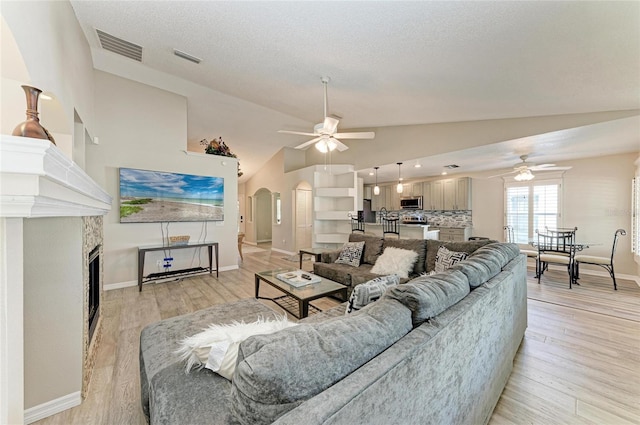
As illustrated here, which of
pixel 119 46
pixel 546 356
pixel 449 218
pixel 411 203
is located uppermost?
pixel 119 46

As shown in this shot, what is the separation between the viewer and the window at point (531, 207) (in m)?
5.52

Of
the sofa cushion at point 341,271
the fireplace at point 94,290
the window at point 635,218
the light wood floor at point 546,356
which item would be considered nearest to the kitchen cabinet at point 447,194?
the window at point 635,218

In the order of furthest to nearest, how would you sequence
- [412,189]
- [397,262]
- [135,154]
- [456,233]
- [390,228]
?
[412,189] < [456,233] < [390,228] < [135,154] < [397,262]

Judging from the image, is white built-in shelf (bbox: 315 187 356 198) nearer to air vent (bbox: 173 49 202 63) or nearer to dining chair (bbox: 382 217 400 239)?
dining chair (bbox: 382 217 400 239)

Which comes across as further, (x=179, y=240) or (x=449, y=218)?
(x=449, y=218)

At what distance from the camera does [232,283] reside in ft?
14.7

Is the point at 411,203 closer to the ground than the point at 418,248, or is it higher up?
higher up

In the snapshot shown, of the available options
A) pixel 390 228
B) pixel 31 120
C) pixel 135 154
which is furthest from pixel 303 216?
pixel 31 120

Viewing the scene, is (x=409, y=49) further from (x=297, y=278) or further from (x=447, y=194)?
(x=447, y=194)

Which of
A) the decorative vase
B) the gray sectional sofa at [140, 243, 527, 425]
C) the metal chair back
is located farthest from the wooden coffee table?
the metal chair back

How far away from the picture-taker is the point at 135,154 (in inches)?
171

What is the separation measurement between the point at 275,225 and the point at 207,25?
615cm

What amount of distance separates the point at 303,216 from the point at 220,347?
21.7ft

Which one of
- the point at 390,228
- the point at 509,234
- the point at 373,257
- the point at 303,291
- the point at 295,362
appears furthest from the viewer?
the point at 509,234
